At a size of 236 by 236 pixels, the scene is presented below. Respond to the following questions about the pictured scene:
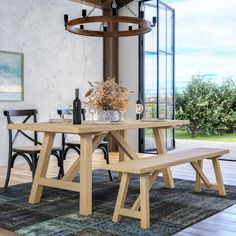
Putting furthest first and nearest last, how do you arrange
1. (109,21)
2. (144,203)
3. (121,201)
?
(109,21)
(121,201)
(144,203)

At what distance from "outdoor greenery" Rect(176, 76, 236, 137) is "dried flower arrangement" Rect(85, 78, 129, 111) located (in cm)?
808

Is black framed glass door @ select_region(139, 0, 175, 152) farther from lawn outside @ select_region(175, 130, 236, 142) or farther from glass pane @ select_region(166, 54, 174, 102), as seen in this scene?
lawn outside @ select_region(175, 130, 236, 142)

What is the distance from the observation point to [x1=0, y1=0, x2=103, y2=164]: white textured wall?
19.8 ft

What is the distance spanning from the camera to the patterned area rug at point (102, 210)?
2922 mm

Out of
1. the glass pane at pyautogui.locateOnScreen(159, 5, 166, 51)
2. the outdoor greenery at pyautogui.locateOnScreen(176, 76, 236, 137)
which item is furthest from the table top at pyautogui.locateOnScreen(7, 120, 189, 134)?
the outdoor greenery at pyautogui.locateOnScreen(176, 76, 236, 137)

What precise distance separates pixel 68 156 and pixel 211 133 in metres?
6.44

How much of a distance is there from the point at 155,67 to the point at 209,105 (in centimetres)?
472

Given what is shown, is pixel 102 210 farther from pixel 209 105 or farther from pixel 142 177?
pixel 209 105

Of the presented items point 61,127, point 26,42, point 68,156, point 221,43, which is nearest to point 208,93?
point 221,43

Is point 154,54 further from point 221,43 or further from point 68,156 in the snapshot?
point 221,43

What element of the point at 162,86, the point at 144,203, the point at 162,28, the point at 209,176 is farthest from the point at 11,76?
the point at 144,203

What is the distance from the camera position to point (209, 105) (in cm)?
1175

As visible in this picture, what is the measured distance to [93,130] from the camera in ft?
10.6

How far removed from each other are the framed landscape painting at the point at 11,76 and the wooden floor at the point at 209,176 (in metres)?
1.04
